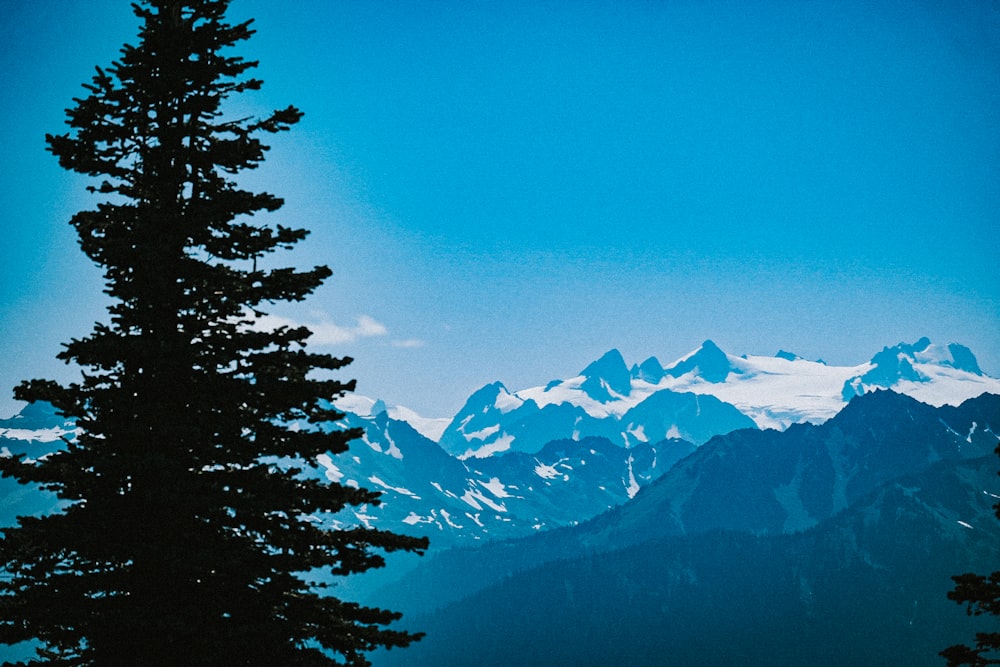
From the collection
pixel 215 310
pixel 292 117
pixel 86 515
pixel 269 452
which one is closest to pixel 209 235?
pixel 215 310

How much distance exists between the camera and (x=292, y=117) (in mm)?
15688

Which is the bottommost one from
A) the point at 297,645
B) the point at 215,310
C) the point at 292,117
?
the point at 297,645

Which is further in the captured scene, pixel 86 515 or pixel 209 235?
pixel 209 235

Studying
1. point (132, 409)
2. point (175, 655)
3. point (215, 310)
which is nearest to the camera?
point (175, 655)

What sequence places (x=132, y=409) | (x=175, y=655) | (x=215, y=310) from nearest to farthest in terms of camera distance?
(x=175, y=655) < (x=132, y=409) < (x=215, y=310)

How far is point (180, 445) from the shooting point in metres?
14.1

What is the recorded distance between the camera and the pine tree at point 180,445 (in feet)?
43.7

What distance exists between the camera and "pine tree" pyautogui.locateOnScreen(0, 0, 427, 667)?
43.7 ft

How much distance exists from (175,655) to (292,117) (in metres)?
9.83

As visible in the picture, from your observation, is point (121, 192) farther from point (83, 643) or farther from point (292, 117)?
point (83, 643)

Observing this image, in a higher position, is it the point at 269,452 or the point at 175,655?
the point at 269,452

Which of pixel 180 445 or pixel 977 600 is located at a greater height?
pixel 180 445

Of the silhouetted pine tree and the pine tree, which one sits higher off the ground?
the pine tree

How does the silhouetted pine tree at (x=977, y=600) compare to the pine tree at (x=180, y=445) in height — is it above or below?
below
